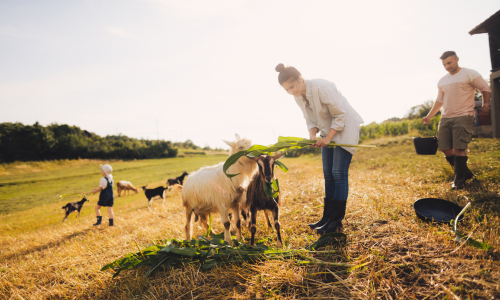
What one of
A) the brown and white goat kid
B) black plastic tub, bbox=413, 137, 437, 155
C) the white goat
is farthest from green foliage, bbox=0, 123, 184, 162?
black plastic tub, bbox=413, 137, 437, 155

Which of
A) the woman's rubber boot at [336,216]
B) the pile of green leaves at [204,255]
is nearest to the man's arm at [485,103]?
the woman's rubber boot at [336,216]

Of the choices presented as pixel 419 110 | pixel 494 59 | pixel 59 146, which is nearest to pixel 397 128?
pixel 494 59

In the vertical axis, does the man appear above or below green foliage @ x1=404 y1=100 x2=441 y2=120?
below

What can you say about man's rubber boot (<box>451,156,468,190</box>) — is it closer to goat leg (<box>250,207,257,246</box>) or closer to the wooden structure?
goat leg (<box>250,207,257,246</box>)

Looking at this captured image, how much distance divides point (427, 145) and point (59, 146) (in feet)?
179

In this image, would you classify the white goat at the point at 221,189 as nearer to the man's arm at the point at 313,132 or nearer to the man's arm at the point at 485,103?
the man's arm at the point at 313,132

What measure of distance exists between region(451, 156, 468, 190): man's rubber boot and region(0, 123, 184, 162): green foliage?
168 feet

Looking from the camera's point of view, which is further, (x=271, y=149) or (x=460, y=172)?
(x=460, y=172)

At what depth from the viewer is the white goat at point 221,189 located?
375cm

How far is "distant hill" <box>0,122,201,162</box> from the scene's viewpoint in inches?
1359

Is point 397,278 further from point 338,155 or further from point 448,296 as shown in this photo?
point 338,155

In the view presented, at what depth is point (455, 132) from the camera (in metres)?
4.41

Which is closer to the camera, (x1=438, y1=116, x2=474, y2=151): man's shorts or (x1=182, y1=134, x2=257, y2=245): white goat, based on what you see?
(x1=182, y1=134, x2=257, y2=245): white goat

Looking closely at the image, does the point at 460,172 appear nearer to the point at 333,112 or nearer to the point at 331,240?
the point at 333,112
